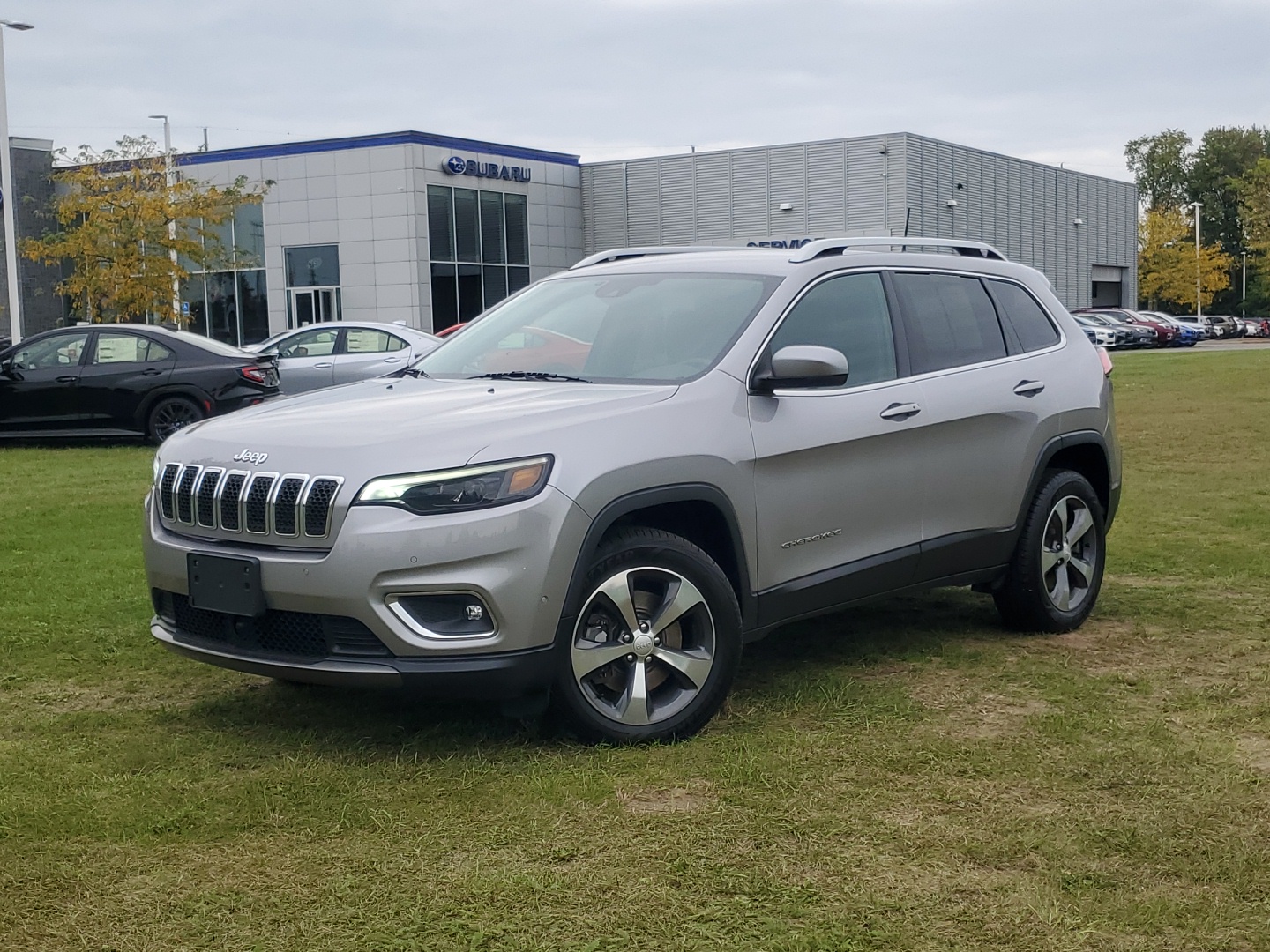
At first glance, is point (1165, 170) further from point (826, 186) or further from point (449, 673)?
point (449, 673)

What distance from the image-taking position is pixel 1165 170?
11312cm

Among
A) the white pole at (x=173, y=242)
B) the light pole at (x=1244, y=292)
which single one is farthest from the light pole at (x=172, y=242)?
the light pole at (x=1244, y=292)

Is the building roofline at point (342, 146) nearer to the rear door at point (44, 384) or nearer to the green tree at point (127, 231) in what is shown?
the green tree at point (127, 231)

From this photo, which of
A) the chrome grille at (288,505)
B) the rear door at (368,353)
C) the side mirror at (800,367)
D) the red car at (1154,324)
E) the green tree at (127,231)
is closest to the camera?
the chrome grille at (288,505)

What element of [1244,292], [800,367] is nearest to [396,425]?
[800,367]

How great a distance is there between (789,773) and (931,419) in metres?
1.91

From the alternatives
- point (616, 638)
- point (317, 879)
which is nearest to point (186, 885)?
point (317, 879)

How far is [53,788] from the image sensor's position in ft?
14.3

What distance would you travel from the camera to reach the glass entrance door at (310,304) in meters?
48.8

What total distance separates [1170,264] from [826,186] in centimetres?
4131

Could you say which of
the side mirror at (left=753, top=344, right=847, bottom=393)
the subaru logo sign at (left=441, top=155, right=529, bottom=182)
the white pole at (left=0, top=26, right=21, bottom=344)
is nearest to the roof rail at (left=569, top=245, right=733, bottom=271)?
the side mirror at (left=753, top=344, right=847, bottom=393)

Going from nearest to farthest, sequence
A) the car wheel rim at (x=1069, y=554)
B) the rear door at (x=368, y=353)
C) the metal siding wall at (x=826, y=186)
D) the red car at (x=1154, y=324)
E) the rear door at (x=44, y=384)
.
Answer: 1. the car wheel rim at (x=1069, y=554)
2. the rear door at (x=44, y=384)
3. the rear door at (x=368, y=353)
4. the metal siding wall at (x=826, y=186)
5. the red car at (x=1154, y=324)

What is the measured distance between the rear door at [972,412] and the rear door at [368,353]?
43.1ft

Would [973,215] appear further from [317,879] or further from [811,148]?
[317,879]
